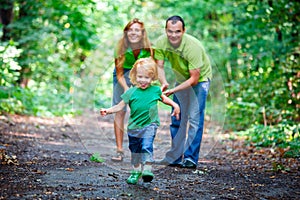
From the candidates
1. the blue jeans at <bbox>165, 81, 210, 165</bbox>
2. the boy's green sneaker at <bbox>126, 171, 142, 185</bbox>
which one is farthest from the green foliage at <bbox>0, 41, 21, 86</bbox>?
the boy's green sneaker at <bbox>126, 171, 142, 185</bbox>

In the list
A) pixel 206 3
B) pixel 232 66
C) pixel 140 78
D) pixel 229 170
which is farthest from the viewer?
pixel 206 3

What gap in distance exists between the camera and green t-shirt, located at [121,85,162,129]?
482 centimetres

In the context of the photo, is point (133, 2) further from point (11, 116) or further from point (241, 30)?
point (11, 116)

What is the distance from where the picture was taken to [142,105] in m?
4.81

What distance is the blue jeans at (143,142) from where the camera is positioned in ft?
15.8

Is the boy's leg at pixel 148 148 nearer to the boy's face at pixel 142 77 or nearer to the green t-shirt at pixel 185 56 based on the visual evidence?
the boy's face at pixel 142 77

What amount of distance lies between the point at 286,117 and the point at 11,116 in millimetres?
5406

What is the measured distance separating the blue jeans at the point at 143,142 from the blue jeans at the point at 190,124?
124 centimetres

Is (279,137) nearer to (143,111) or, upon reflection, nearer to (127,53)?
(127,53)

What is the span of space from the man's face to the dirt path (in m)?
1.57

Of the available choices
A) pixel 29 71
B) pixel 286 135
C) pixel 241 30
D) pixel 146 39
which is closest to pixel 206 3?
pixel 241 30

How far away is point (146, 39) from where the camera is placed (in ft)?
19.3

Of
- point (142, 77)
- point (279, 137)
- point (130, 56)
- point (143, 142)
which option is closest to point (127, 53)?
point (130, 56)

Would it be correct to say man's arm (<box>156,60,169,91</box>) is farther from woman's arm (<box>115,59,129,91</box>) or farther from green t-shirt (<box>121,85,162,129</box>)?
green t-shirt (<box>121,85,162,129</box>)
